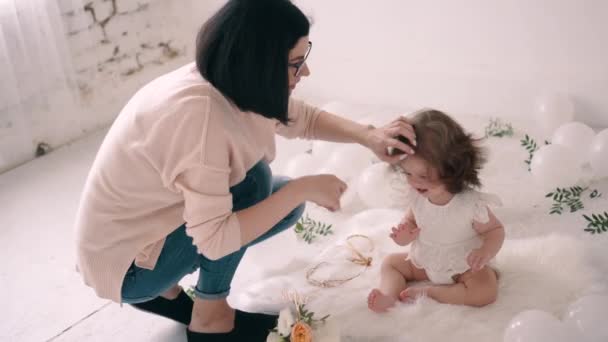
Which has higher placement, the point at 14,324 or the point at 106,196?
the point at 106,196

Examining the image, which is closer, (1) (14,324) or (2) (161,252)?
(2) (161,252)

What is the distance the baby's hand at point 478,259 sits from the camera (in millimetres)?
1468

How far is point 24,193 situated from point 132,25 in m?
0.77

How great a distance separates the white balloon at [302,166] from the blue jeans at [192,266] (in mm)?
508

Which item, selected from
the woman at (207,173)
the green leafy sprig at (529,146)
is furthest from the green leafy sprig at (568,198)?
the woman at (207,173)

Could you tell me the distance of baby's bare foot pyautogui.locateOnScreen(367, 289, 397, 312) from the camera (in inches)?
60.6

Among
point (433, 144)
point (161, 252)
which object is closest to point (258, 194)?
point (161, 252)

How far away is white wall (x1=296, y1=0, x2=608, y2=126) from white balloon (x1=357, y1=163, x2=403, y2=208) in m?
0.55

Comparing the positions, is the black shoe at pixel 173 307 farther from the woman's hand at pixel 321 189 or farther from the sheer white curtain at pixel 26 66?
the sheer white curtain at pixel 26 66

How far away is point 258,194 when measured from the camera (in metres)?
1.52

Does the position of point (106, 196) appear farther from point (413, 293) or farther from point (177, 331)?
point (413, 293)

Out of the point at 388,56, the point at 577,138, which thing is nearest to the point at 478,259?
the point at 577,138

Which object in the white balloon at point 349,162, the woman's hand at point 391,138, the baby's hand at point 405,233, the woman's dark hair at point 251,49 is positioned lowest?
the white balloon at point 349,162

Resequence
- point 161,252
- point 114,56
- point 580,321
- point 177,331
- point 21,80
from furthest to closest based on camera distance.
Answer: point 114,56 < point 21,80 < point 177,331 < point 161,252 < point 580,321
